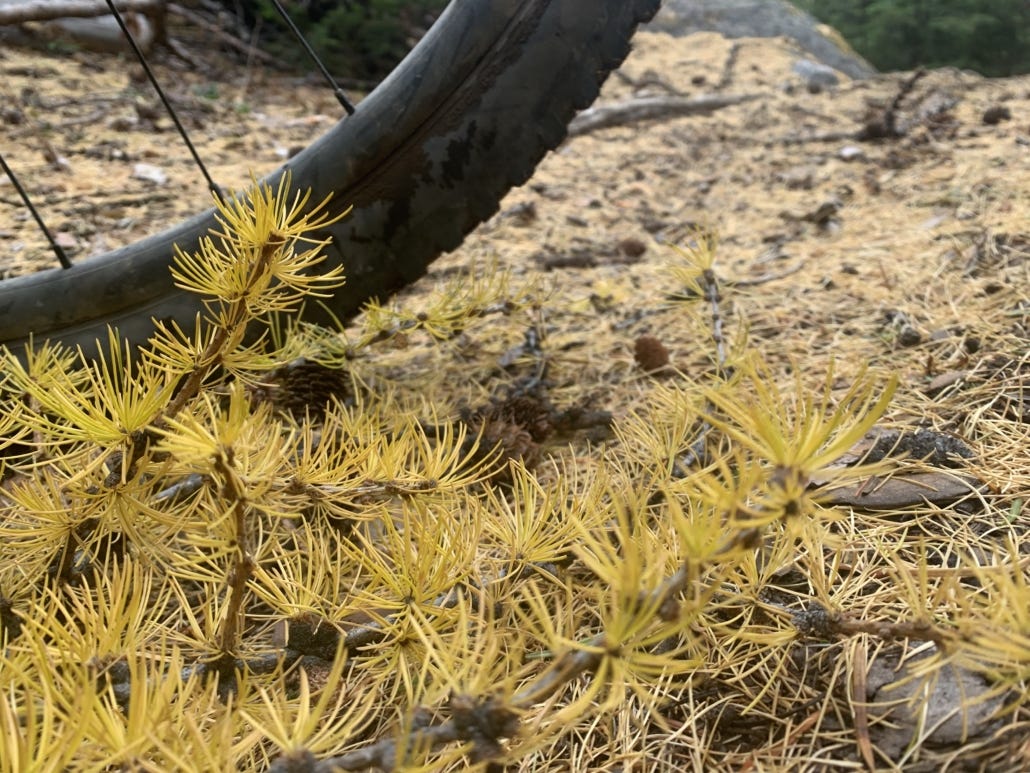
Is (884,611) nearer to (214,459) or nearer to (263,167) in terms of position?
(214,459)

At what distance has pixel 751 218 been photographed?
2717 mm

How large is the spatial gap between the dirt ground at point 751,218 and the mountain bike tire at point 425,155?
1.03 ft

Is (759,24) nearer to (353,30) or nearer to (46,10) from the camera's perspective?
(353,30)

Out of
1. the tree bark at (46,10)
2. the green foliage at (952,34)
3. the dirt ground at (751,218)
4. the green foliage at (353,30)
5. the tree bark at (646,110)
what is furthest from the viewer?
the green foliage at (952,34)

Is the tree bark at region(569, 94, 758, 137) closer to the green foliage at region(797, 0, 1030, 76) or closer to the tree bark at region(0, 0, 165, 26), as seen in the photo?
the tree bark at region(0, 0, 165, 26)

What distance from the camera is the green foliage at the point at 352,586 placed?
1.63 ft

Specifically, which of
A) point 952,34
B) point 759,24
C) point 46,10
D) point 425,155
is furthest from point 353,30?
point 952,34

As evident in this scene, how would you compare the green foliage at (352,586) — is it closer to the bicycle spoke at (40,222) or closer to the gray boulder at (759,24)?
the bicycle spoke at (40,222)

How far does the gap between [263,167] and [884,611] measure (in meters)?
3.12

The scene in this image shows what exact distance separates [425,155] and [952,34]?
25.7ft

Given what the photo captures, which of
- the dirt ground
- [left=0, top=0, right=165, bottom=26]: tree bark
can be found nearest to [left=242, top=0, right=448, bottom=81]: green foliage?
the dirt ground

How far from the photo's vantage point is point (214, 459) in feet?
1.88

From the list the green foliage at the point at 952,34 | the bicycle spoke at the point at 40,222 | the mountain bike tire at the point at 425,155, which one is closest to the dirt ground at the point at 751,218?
the mountain bike tire at the point at 425,155

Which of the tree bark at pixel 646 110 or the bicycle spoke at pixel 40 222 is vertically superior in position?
the bicycle spoke at pixel 40 222
